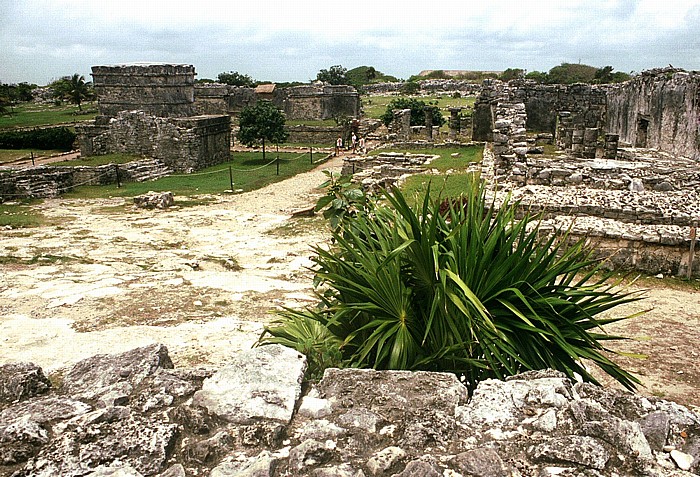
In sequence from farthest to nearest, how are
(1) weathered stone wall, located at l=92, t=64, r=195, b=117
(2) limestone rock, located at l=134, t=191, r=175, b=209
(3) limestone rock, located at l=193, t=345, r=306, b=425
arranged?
(1) weathered stone wall, located at l=92, t=64, r=195, b=117
(2) limestone rock, located at l=134, t=191, r=175, b=209
(3) limestone rock, located at l=193, t=345, r=306, b=425

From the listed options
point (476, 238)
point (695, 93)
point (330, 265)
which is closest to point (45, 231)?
point (330, 265)

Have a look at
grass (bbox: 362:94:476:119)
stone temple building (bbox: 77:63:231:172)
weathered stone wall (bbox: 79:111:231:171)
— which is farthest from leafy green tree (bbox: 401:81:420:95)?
weathered stone wall (bbox: 79:111:231:171)

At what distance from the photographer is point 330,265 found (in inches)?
157

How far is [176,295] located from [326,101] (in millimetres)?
31087

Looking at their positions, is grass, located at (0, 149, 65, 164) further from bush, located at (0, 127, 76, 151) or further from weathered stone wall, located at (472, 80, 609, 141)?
weathered stone wall, located at (472, 80, 609, 141)

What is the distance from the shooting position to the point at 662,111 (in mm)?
17406

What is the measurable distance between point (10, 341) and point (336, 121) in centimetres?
3077

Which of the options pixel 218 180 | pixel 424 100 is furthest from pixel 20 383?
pixel 424 100

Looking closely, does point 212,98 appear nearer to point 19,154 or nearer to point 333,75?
point 19,154

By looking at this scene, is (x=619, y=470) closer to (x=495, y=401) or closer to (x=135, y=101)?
(x=495, y=401)

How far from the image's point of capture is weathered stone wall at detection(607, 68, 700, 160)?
15.2 metres

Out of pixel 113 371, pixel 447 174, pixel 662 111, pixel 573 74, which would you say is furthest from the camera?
pixel 573 74

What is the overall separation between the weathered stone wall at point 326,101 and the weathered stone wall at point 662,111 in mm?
17927

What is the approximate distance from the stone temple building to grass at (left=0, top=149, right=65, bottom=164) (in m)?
2.27
